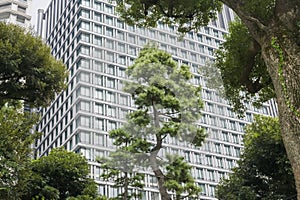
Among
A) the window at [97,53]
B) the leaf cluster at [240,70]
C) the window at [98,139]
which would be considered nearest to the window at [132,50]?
the window at [97,53]

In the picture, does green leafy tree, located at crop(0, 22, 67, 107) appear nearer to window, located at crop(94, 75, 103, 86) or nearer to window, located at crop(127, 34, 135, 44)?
window, located at crop(127, 34, 135, 44)

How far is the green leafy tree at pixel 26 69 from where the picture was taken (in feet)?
22.6

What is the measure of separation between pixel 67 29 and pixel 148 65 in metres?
26.2

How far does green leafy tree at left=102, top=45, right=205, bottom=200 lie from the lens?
4.33m

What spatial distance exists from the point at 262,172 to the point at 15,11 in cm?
3131

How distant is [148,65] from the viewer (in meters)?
4.50

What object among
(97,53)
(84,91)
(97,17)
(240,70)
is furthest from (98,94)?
(97,17)

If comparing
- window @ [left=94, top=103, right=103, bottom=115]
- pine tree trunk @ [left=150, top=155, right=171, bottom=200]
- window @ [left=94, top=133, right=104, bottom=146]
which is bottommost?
pine tree trunk @ [left=150, top=155, right=171, bottom=200]

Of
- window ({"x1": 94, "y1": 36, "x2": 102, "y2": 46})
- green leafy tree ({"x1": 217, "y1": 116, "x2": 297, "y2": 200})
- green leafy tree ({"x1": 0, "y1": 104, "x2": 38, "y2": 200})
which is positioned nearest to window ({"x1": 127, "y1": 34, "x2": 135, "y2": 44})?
window ({"x1": 94, "y1": 36, "x2": 102, "y2": 46})

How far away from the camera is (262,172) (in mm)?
9531

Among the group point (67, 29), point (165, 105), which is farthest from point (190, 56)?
point (67, 29)

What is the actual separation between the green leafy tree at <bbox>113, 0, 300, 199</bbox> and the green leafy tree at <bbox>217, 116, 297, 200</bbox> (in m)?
2.92

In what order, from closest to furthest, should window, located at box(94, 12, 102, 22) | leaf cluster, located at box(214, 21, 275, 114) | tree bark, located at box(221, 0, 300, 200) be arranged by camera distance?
tree bark, located at box(221, 0, 300, 200)
leaf cluster, located at box(214, 21, 275, 114)
window, located at box(94, 12, 102, 22)

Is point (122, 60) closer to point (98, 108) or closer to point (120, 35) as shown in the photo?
point (120, 35)
